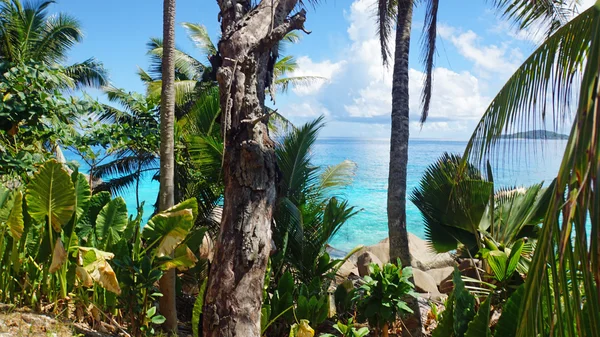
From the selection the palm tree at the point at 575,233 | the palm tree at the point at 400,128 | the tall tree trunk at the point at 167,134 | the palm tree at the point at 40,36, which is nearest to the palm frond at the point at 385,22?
the palm tree at the point at 400,128

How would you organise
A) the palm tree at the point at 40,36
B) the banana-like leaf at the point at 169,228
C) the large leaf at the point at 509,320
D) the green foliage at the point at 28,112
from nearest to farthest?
the large leaf at the point at 509,320, the green foliage at the point at 28,112, the banana-like leaf at the point at 169,228, the palm tree at the point at 40,36

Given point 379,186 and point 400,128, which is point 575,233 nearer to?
point 400,128

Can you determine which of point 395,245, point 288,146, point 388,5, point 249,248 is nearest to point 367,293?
point 395,245

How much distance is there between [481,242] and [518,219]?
59cm

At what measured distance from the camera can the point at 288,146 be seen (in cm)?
768

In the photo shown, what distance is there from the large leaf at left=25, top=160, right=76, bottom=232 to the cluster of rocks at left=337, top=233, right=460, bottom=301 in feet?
16.0

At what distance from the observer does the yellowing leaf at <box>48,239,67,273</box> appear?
4.55 metres

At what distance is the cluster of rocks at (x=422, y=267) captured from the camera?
9766mm

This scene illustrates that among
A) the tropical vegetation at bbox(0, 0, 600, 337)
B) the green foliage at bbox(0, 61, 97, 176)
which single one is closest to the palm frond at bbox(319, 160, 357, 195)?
the tropical vegetation at bbox(0, 0, 600, 337)

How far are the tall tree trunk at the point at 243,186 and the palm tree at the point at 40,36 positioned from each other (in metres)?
12.3

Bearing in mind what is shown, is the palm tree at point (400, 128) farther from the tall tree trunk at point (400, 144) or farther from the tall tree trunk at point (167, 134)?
the tall tree trunk at point (167, 134)

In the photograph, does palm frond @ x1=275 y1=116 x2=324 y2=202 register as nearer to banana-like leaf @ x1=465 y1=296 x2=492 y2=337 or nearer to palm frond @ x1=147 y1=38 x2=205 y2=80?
banana-like leaf @ x1=465 y1=296 x2=492 y2=337

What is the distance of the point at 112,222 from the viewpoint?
5555 millimetres

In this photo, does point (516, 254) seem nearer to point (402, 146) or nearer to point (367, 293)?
point (367, 293)
